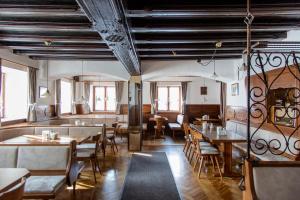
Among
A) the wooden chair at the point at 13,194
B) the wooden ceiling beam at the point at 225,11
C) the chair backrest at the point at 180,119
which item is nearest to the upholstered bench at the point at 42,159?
the wooden chair at the point at 13,194

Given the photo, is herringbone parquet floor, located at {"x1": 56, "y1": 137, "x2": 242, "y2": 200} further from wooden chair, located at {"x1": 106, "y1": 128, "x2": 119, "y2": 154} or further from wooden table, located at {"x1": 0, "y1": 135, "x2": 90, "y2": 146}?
wooden chair, located at {"x1": 106, "y1": 128, "x2": 119, "y2": 154}

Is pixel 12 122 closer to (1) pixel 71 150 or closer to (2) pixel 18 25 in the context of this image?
(2) pixel 18 25

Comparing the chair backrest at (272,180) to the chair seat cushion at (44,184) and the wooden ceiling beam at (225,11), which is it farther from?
the chair seat cushion at (44,184)

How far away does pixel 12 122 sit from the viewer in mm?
6055

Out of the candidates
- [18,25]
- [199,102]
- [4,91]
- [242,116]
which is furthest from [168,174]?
[199,102]

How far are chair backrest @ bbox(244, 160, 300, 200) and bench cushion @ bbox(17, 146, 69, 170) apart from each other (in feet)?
7.77

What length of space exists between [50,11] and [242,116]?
538 cm

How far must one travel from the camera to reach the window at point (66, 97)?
30.2 ft

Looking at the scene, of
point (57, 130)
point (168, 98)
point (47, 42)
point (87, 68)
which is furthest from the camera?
point (168, 98)

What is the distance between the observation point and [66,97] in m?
9.68

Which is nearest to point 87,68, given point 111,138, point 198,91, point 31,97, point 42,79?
point 42,79

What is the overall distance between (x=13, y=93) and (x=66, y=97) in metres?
3.36

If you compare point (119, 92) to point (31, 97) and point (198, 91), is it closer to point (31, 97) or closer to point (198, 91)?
point (198, 91)

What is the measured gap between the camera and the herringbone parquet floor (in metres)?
3.73
